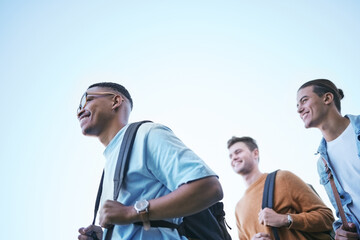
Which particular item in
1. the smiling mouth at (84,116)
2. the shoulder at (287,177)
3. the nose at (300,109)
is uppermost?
the nose at (300,109)

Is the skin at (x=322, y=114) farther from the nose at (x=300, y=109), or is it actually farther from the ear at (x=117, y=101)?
the ear at (x=117, y=101)

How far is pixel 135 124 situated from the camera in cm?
272

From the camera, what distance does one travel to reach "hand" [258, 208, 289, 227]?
12.0 ft

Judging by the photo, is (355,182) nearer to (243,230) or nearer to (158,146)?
(243,230)

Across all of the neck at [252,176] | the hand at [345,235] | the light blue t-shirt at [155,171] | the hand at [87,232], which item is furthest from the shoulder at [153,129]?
the neck at [252,176]

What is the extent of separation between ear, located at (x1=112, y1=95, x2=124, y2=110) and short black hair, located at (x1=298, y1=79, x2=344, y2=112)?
272cm

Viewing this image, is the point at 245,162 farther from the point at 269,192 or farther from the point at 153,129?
the point at 153,129

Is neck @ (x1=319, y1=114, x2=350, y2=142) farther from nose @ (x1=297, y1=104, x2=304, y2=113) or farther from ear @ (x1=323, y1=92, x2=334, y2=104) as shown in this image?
nose @ (x1=297, y1=104, x2=304, y2=113)

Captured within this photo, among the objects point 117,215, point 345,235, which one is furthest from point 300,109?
point 117,215

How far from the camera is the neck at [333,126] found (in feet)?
13.4

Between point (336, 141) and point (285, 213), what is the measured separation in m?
1.09

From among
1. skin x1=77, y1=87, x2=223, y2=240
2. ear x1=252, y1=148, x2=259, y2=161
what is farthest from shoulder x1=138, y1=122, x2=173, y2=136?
ear x1=252, y1=148, x2=259, y2=161

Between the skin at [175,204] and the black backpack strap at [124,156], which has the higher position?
the black backpack strap at [124,156]

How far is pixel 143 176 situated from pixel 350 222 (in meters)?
2.60
